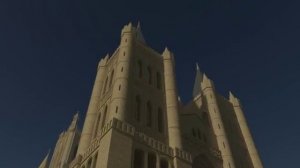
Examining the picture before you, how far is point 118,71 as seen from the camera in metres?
24.6

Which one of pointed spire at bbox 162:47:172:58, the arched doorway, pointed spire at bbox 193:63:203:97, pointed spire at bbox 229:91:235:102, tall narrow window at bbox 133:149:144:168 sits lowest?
tall narrow window at bbox 133:149:144:168

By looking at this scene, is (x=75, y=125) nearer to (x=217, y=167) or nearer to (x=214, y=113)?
(x=214, y=113)

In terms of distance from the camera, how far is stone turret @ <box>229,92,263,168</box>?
30.8 m

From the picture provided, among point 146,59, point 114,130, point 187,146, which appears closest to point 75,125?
point 146,59

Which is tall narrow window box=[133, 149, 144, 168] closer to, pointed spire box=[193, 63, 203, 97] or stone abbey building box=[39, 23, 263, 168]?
stone abbey building box=[39, 23, 263, 168]

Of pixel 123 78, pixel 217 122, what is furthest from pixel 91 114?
pixel 217 122

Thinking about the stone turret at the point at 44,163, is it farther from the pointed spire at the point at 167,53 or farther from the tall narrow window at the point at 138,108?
the tall narrow window at the point at 138,108

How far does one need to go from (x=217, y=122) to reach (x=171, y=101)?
7249 millimetres

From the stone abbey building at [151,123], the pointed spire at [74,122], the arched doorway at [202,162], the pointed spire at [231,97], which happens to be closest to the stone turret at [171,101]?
the stone abbey building at [151,123]

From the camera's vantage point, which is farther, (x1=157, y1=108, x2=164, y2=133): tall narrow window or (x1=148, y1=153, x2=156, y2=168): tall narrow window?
(x1=157, y1=108, x2=164, y2=133): tall narrow window

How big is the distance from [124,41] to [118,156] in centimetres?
1366

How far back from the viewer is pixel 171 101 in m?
25.9

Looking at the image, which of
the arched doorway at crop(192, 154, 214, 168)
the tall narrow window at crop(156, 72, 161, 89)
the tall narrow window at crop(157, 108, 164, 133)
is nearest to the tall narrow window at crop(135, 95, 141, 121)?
the tall narrow window at crop(157, 108, 164, 133)

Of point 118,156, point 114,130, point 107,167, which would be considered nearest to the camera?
point 107,167
